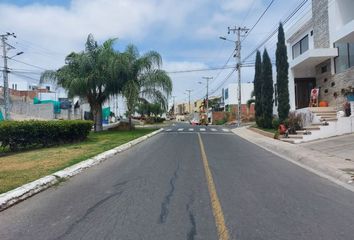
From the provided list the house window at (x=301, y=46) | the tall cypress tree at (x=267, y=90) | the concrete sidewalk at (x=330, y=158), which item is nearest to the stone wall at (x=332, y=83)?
the house window at (x=301, y=46)

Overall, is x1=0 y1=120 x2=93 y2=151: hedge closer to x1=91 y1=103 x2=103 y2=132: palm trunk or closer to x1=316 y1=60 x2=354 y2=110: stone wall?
x1=91 y1=103 x2=103 y2=132: palm trunk

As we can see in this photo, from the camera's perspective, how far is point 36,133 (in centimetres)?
2139

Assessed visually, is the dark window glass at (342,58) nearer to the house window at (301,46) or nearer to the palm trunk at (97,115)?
the house window at (301,46)

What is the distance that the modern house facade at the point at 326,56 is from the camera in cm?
→ 2722

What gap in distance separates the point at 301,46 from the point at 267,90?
4.80m

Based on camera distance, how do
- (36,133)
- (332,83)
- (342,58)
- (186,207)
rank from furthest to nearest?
(332,83) < (342,58) < (36,133) < (186,207)

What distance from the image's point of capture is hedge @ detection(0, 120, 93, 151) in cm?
2019

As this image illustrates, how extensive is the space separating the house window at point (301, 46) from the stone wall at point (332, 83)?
326 centimetres

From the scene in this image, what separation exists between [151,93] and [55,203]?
108ft

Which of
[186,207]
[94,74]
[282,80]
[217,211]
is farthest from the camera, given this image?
[94,74]

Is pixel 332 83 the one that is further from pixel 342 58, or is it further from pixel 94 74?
pixel 94 74

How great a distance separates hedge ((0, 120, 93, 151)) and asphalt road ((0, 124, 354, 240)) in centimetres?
871

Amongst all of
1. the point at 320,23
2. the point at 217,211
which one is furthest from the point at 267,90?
the point at 217,211

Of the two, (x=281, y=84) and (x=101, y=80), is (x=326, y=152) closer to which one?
(x=281, y=84)
